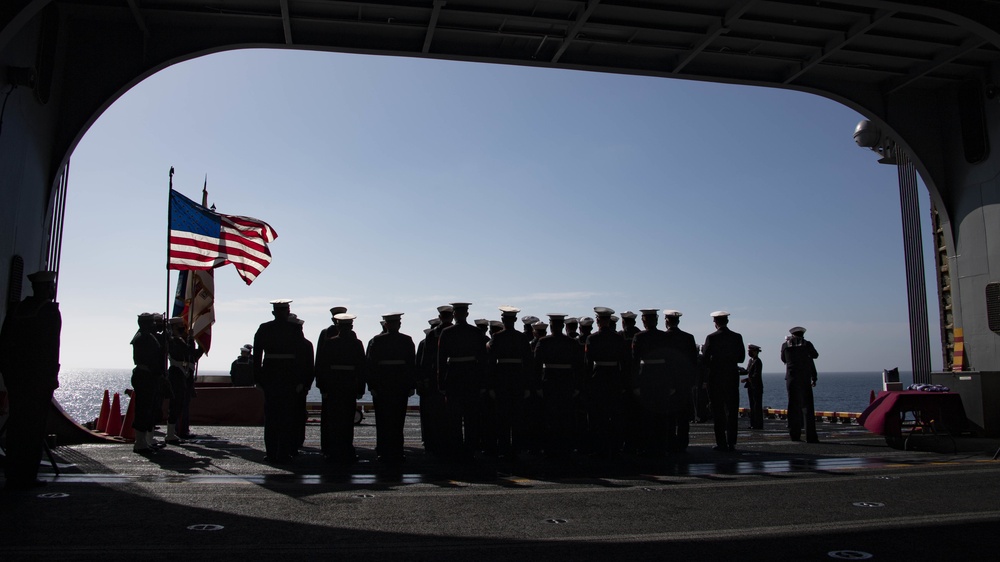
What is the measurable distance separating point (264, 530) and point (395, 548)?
1043 mm

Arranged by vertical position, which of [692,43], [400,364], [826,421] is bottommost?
[826,421]

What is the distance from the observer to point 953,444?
33.1ft

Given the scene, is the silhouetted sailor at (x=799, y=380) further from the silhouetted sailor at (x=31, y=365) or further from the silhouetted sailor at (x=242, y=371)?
the silhouetted sailor at (x=242, y=371)

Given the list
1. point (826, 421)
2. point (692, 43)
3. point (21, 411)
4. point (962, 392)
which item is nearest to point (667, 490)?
point (21, 411)

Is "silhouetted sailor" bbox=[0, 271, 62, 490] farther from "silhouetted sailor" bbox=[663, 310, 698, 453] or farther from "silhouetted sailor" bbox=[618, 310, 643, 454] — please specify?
"silhouetted sailor" bbox=[663, 310, 698, 453]

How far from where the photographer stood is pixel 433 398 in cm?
982

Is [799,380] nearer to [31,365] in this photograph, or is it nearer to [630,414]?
[630,414]

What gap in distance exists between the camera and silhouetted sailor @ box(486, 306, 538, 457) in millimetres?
9336

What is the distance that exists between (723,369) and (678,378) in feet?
3.30

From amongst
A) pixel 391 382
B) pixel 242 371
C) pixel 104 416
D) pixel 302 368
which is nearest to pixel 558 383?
pixel 391 382

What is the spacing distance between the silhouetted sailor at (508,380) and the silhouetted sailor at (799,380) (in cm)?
498

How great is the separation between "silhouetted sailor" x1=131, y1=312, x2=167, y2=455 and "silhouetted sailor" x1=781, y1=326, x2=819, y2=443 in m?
9.61

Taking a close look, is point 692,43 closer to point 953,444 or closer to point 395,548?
point 953,444

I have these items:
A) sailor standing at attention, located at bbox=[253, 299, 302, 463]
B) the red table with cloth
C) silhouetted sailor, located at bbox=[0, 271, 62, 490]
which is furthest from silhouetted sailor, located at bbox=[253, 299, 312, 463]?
the red table with cloth
